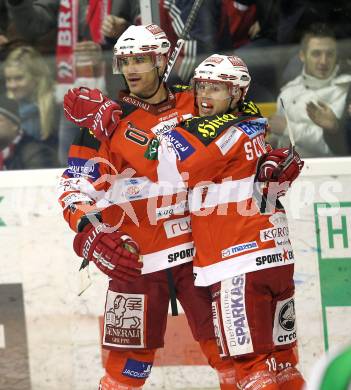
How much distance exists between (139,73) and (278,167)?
0.65 metres

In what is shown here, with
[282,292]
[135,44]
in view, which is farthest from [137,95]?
[282,292]

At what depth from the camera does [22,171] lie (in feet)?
17.2

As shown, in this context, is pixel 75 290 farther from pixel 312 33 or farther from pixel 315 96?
pixel 312 33

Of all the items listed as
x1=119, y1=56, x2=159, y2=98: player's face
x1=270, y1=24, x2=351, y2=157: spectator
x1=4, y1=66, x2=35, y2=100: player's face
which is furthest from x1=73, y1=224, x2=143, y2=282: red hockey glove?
x1=4, y1=66, x2=35, y2=100: player's face

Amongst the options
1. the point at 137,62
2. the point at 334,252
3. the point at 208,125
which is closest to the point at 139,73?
the point at 137,62

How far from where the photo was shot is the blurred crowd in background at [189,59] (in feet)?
17.2

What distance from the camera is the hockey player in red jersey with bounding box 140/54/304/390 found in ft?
13.1

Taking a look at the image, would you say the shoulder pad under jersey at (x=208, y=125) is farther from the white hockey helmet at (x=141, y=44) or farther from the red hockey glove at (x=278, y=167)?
the white hockey helmet at (x=141, y=44)

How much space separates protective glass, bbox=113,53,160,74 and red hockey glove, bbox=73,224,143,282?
24.3 inches

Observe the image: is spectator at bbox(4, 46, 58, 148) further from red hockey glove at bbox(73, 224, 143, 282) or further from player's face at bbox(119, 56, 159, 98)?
red hockey glove at bbox(73, 224, 143, 282)

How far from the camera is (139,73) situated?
4.25 meters

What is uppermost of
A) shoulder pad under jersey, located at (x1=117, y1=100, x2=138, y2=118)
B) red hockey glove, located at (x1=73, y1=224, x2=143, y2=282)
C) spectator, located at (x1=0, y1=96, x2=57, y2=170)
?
shoulder pad under jersey, located at (x1=117, y1=100, x2=138, y2=118)

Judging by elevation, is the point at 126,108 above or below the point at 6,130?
above

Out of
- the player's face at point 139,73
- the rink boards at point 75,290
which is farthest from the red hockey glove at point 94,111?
the rink boards at point 75,290
